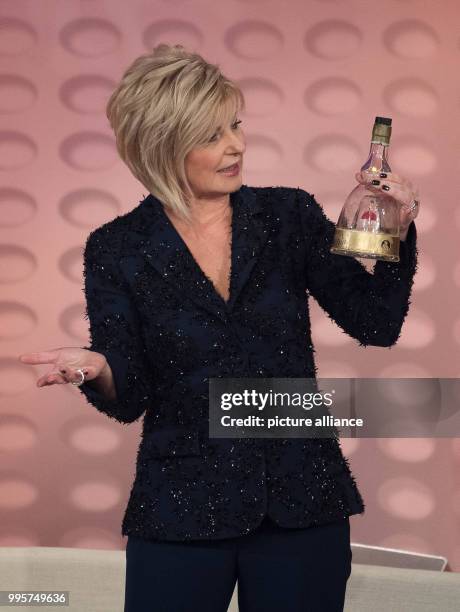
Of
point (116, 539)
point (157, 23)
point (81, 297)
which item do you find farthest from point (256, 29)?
point (116, 539)

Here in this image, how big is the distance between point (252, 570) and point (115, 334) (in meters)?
0.35

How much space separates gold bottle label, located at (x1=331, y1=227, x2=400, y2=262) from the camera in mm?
1339

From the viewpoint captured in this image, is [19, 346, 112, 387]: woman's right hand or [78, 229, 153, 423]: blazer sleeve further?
[78, 229, 153, 423]: blazer sleeve

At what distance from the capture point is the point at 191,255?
1.39 m

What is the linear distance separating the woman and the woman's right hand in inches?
0.6

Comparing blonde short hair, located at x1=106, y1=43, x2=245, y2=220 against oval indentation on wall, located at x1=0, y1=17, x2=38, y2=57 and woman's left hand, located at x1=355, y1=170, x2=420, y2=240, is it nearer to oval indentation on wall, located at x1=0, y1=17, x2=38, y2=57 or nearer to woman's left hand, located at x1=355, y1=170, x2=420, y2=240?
woman's left hand, located at x1=355, y1=170, x2=420, y2=240

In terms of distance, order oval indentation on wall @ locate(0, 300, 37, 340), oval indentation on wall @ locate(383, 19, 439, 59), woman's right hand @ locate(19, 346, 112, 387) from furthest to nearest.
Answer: oval indentation on wall @ locate(0, 300, 37, 340)
oval indentation on wall @ locate(383, 19, 439, 59)
woman's right hand @ locate(19, 346, 112, 387)

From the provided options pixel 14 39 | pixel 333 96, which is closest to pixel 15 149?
pixel 14 39

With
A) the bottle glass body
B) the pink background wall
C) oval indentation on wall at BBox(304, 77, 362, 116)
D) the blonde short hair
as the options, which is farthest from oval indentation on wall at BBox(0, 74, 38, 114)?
the bottle glass body

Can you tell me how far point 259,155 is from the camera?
2.64 m

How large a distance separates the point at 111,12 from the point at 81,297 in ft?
2.37

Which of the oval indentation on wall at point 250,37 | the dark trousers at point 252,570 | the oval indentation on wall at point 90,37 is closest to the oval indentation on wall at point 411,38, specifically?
the oval indentation on wall at point 250,37

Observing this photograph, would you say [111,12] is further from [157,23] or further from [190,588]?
[190,588]

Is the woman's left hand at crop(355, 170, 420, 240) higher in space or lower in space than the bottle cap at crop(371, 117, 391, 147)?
lower
